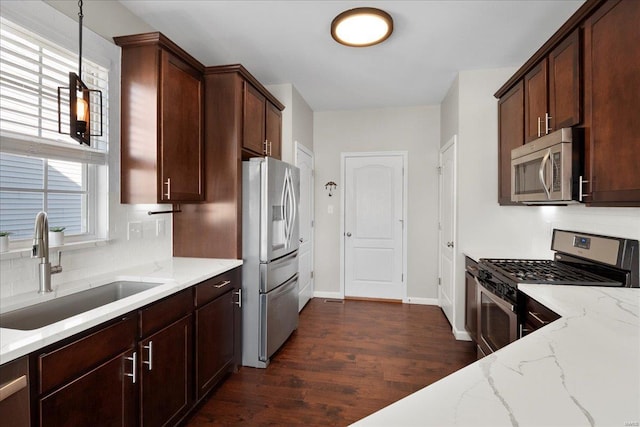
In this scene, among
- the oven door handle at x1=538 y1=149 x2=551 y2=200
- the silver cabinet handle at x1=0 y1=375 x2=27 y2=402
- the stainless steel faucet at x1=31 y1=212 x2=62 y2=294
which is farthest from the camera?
the oven door handle at x1=538 y1=149 x2=551 y2=200

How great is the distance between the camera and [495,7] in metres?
2.33

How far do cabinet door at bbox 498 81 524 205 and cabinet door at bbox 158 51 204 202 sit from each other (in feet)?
8.44

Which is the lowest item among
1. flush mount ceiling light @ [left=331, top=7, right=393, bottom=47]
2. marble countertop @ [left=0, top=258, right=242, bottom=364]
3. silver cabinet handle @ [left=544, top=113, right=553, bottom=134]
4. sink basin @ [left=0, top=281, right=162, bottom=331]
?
sink basin @ [left=0, top=281, right=162, bottom=331]

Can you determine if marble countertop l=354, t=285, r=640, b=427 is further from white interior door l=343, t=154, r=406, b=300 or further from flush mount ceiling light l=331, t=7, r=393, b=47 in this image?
white interior door l=343, t=154, r=406, b=300

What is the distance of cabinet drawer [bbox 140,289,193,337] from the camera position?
1.69m

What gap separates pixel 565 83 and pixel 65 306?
310cm

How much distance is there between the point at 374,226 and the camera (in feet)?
15.6

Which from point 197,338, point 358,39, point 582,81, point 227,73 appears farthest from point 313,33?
point 197,338

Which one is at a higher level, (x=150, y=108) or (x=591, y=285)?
(x=150, y=108)

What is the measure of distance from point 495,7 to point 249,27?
5.83 ft

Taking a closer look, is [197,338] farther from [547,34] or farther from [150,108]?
[547,34]

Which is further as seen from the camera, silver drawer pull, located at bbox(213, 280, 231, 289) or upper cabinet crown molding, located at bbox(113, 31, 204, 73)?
silver drawer pull, located at bbox(213, 280, 231, 289)

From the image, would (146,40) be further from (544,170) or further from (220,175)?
(544,170)

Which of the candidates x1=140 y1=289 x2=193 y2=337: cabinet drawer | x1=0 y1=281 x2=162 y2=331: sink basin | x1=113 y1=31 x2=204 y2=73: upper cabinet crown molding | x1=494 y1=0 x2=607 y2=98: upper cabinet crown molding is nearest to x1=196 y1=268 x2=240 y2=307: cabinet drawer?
x1=140 y1=289 x2=193 y2=337: cabinet drawer
